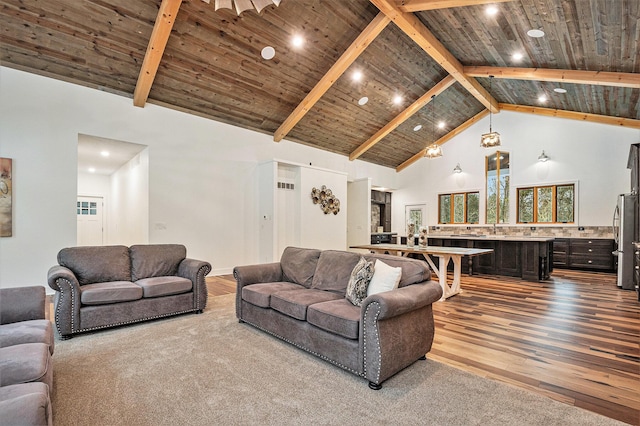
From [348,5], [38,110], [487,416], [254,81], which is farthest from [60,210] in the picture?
[487,416]

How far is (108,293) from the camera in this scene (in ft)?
11.1

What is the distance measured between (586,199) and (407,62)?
5752 millimetres

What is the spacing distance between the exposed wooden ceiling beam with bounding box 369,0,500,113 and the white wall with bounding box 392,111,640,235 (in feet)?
7.83

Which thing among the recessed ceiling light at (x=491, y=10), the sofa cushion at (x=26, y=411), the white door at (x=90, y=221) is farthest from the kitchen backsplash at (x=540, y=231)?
the white door at (x=90, y=221)

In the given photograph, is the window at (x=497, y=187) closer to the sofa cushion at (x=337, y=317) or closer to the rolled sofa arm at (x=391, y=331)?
the rolled sofa arm at (x=391, y=331)

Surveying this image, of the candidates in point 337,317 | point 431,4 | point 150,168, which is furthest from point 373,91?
point 337,317

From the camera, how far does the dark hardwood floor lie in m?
2.27

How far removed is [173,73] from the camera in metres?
5.20

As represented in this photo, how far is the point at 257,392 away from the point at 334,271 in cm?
148

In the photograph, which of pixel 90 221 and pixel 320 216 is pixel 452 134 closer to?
pixel 320 216

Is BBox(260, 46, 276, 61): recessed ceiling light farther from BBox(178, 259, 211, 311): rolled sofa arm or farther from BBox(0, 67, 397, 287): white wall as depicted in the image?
BBox(178, 259, 211, 311): rolled sofa arm

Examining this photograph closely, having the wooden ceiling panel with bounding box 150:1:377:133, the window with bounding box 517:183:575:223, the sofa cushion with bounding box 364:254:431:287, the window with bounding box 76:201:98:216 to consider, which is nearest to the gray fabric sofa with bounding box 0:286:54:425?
the sofa cushion with bounding box 364:254:431:287

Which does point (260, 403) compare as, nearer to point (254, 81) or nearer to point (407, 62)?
point (254, 81)

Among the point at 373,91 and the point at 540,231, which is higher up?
the point at 373,91
